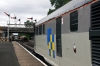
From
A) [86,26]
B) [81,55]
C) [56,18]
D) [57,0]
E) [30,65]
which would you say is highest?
[57,0]

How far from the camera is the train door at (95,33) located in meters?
4.44

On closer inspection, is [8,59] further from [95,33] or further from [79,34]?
[95,33]

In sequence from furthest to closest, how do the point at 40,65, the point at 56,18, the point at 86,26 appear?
1. the point at 40,65
2. the point at 56,18
3. the point at 86,26

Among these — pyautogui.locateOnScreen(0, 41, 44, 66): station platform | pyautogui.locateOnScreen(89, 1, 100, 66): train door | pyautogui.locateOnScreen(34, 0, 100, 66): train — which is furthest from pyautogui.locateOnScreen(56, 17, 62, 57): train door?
pyautogui.locateOnScreen(0, 41, 44, 66): station platform

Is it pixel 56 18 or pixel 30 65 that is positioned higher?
pixel 56 18

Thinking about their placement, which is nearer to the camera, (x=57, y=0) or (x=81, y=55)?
(x=81, y=55)

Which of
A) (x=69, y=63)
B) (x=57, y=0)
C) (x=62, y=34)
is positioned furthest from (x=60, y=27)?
(x=57, y=0)

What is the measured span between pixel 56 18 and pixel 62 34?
1148 mm

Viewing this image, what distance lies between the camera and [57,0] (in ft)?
188

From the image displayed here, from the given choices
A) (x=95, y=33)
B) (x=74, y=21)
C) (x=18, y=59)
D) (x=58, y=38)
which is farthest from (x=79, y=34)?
(x=18, y=59)

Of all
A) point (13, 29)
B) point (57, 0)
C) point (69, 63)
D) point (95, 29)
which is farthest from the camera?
point (13, 29)

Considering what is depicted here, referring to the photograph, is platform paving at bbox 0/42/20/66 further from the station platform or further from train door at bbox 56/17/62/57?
train door at bbox 56/17/62/57

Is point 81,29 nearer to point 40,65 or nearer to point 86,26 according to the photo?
point 86,26

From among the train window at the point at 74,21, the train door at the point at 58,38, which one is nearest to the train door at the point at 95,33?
the train window at the point at 74,21
